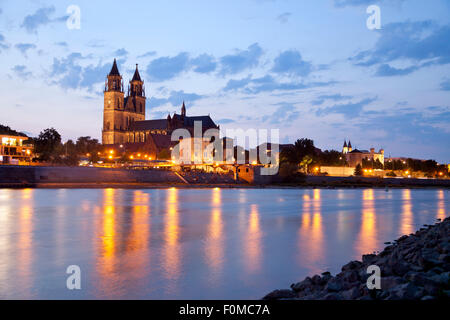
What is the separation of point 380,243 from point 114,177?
189ft

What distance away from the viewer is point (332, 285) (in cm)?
796

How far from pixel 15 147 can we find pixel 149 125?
8035 cm

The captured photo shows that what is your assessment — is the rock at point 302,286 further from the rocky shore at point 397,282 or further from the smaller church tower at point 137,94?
the smaller church tower at point 137,94

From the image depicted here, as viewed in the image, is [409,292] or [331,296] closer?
[409,292]

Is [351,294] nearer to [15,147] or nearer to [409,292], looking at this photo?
[409,292]

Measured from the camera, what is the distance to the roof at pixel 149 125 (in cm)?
17425

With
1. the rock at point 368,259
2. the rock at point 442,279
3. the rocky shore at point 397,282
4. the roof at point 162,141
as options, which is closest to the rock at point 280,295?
the rocky shore at point 397,282

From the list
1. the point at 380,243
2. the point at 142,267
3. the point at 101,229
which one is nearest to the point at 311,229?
the point at 380,243

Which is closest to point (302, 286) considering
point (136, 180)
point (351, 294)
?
point (351, 294)

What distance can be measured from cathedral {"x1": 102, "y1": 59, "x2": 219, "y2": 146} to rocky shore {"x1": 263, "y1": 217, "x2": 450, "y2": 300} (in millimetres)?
161237

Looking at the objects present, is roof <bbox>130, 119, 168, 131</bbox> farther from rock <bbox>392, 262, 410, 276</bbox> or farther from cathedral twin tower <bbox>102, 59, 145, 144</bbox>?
rock <bbox>392, 262, 410, 276</bbox>

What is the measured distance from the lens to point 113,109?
597 ft
